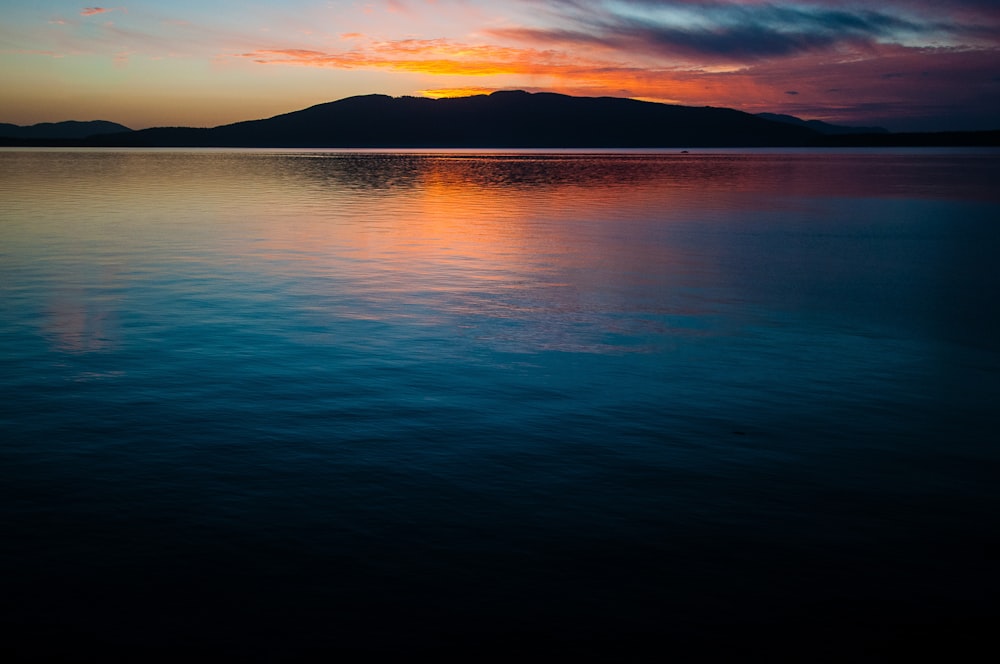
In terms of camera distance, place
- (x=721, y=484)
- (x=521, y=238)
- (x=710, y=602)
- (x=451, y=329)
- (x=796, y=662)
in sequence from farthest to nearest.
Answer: (x=521, y=238) → (x=451, y=329) → (x=721, y=484) → (x=710, y=602) → (x=796, y=662)

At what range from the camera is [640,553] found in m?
6.68

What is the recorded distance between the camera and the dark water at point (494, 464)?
Result: 5.77 metres

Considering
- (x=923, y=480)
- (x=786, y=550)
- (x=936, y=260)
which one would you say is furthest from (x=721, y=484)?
(x=936, y=260)

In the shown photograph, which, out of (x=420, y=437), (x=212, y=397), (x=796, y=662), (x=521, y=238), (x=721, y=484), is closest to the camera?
(x=796, y=662)

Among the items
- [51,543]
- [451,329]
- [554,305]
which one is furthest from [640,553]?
[554,305]

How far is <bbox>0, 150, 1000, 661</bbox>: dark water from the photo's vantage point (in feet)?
18.9

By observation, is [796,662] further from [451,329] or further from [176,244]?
[176,244]

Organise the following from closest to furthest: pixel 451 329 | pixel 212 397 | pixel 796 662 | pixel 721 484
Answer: pixel 796 662
pixel 721 484
pixel 212 397
pixel 451 329

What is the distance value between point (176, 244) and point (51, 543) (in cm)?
2217

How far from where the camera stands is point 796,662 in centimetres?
537

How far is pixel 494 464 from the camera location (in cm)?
855

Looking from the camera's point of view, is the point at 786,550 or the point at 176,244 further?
the point at 176,244

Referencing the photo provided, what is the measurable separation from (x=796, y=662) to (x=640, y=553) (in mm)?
1583

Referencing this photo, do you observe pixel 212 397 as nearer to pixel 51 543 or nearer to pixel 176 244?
pixel 51 543
